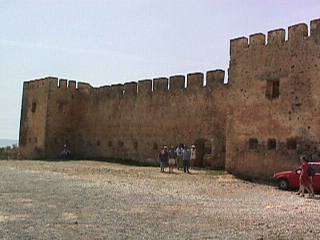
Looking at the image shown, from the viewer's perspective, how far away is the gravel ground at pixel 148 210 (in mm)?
7891

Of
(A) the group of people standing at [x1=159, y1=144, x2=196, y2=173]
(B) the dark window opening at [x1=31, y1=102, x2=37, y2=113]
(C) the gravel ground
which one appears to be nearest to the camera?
(C) the gravel ground

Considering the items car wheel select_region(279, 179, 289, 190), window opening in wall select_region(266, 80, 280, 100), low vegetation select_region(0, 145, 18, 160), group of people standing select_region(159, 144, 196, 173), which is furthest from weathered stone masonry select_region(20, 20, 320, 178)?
car wheel select_region(279, 179, 289, 190)

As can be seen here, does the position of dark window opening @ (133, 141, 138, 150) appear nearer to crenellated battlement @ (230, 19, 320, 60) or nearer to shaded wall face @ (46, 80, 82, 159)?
shaded wall face @ (46, 80, 82, 159)

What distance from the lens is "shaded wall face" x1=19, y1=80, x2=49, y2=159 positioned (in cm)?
3059

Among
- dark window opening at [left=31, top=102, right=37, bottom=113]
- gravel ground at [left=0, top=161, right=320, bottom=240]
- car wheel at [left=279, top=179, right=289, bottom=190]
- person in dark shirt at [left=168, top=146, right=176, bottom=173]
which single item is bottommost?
gravel ground at [left=0, top=161, right=320, bottom=240]

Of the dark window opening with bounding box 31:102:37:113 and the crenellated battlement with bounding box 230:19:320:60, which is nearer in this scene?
the crenellated battlement with bounding box 230:19:320:60

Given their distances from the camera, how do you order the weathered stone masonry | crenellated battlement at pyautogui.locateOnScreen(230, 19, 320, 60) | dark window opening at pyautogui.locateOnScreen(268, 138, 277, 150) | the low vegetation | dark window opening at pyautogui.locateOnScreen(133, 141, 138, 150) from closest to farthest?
crenellated battlement at pyautogui.locateOnScreen(230, 19, 320, 60) → the weathered stone masonry → dark window opening at pyautogui.locateOnScreen(268, 138, 277, 150) → dark window opening at pyautogui.locateOnScreen(133, 141, 138, 150) → the low vegetation

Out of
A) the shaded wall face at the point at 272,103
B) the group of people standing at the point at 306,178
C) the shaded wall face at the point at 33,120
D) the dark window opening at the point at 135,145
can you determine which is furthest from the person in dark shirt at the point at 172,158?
the shaded wall face at the point at 33,120

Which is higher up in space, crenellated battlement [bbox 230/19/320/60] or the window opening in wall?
crenellated battlement [bbox 230/19/320/60]

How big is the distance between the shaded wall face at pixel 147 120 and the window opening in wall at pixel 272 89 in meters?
3.99

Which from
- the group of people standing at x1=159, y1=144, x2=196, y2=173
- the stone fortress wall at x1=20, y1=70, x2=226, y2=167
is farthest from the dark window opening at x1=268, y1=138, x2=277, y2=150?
the stone fortress wall at x1=20, y1=70, x2=226, y2=167

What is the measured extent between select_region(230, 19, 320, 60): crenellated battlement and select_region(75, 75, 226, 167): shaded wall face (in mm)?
2856

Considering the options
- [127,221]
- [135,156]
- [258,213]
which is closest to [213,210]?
[258,213]

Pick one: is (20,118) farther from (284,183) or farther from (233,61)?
(284,183)
